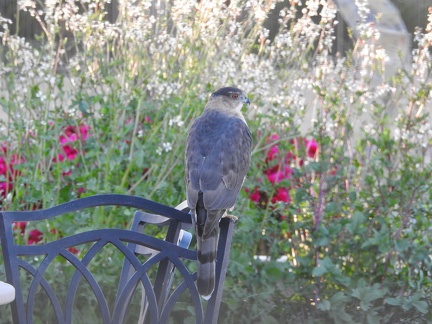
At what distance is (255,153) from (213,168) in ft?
6.28

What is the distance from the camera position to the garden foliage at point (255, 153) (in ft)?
13.9

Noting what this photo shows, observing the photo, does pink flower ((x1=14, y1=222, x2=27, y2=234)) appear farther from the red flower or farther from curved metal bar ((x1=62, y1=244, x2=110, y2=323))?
curved metal bar ((x1=62, y1=244, x2=110, y2=323))

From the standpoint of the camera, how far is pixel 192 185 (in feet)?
8.46

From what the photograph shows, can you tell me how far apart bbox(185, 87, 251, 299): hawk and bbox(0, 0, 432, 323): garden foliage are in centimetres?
119

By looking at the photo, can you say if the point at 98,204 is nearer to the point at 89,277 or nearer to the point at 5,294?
the point at 89,277

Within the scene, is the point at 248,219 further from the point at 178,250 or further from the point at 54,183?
the point at 178,250

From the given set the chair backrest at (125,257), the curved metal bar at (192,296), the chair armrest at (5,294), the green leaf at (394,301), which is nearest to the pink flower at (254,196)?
the green leaf at (394,301)

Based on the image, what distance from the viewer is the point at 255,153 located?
457 cm

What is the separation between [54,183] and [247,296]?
3.74 feet

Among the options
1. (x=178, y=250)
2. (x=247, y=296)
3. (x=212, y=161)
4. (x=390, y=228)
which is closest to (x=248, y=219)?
(x=247, y=296)

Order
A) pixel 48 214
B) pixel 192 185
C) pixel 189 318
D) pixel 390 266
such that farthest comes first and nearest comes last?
pixel 390 266 < pixel 189 318 < pixel 192 185 < pixel 48 214

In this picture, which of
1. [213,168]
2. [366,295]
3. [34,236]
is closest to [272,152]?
[366,295]

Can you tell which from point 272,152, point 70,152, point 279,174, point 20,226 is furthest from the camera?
point 272,152

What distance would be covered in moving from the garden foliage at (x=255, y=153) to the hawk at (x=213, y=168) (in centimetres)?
119
